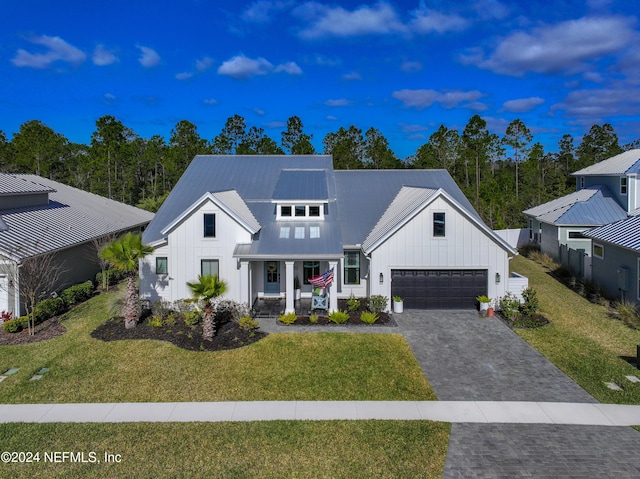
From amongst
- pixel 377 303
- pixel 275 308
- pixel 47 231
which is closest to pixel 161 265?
pixel 275 308

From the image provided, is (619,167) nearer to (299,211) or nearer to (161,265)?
(299,211)

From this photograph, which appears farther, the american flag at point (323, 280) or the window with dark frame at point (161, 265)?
the window with dark frame at point (161, 265)

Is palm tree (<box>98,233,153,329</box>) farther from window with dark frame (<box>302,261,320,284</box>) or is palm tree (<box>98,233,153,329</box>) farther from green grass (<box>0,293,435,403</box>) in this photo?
window with dark frame (<box>302,261,320,284</box>)

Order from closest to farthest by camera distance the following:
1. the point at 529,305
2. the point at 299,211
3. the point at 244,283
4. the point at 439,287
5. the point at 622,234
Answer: the point at 529,305, the point at 244,283, the point at 439,287, the point at 622,234, the point at 299,211

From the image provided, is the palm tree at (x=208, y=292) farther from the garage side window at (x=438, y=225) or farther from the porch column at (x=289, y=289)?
the garage side window at (x=438, y=225)

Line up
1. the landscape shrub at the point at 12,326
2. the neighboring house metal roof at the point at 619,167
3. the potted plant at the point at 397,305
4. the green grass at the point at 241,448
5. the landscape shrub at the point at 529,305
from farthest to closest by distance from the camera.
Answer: the neighboring house metal roof at the point at 619,167 → the potted plant at the point at 397,305 → the landscape shrub at the point at 529,305 → the landscape shrub at the point at 12,326 → the green grass at the point at 241,448

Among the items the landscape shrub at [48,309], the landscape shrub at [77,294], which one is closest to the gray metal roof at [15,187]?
the landscape shrub at [77,294]
